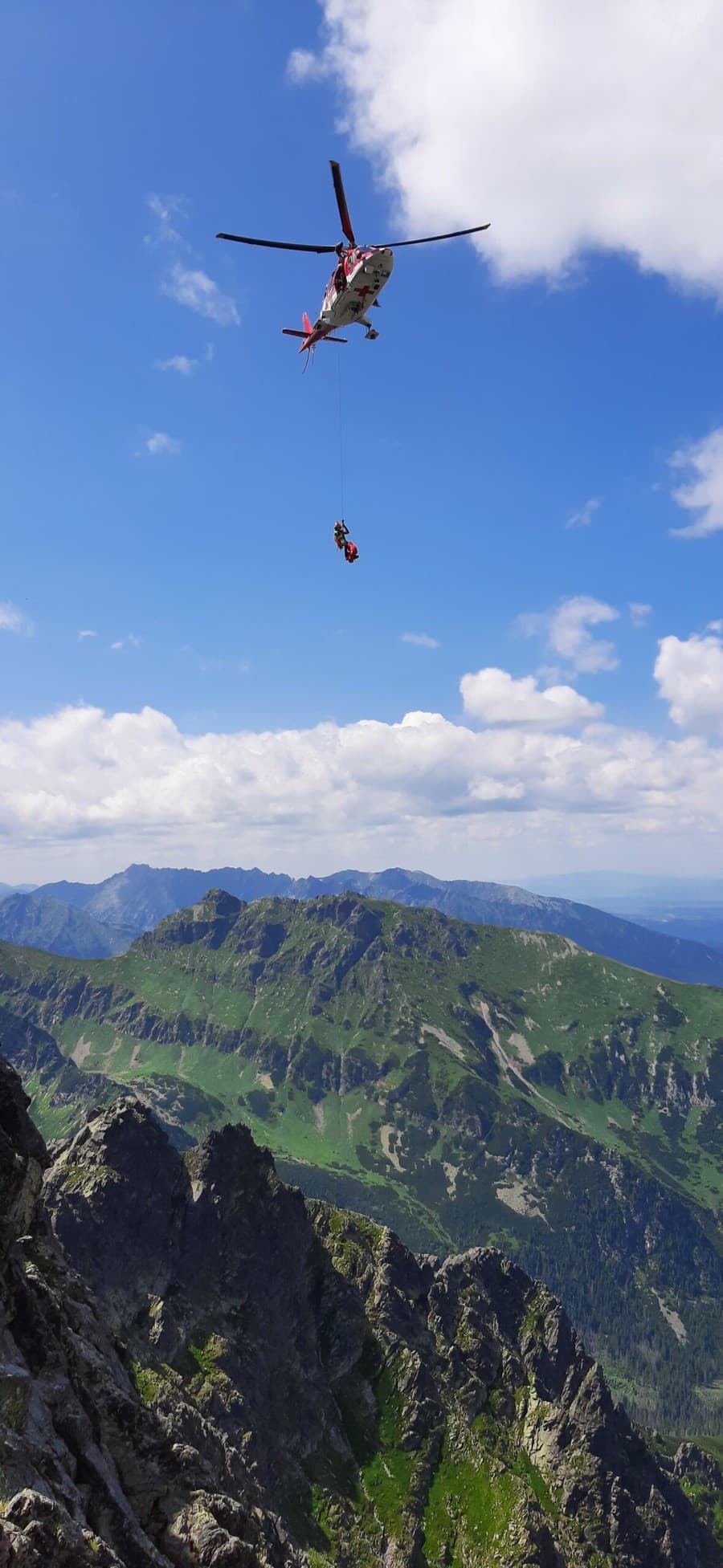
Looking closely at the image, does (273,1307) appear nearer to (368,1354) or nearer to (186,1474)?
(368,1354)

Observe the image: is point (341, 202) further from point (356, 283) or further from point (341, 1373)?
point (341, 1373)

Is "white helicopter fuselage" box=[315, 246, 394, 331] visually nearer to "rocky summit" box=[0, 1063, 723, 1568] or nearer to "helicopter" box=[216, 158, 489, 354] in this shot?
"helicopter" box=[216, 158, 489, 354]

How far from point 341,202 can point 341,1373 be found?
155042mm

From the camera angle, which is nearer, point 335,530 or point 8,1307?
point 8,1307

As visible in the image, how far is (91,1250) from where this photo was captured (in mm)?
114000

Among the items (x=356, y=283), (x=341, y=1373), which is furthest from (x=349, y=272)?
(x=341, y=1373)

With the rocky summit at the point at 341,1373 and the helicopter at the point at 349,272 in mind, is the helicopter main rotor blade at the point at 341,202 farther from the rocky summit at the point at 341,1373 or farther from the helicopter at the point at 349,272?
the rocky summit at the point at 341,1373

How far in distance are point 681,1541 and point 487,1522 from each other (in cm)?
6350

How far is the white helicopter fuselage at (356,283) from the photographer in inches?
2216

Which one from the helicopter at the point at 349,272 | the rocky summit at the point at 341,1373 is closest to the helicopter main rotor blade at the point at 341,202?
the helicopter at the point at 349,272

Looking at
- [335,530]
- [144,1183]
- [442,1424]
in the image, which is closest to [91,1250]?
[144,1183]

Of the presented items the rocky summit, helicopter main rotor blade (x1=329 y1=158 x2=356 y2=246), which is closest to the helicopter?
helicopter main rotor blade (x1=329 y1=158 x2=356 y2=246)

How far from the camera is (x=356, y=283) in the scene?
5766 cm

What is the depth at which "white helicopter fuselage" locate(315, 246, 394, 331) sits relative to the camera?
185 feet
